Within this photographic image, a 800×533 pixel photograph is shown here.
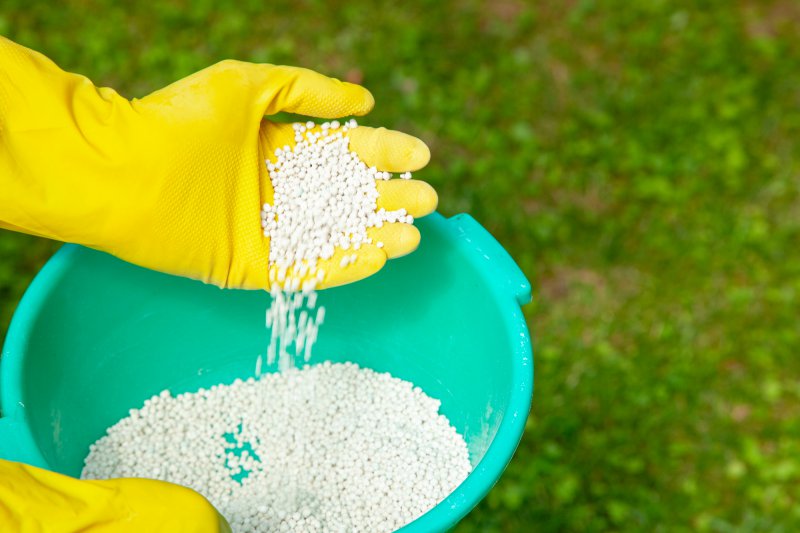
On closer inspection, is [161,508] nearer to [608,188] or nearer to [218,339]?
[218,339]

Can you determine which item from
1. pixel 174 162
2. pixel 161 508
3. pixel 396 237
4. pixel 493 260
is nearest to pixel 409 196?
pixel 396 237

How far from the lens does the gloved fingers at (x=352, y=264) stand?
1494 mm

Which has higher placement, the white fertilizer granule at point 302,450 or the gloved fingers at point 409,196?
the gloved fingers at point 409,196

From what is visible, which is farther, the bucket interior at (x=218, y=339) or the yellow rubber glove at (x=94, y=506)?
the bucket interior at (x=218, y=339)

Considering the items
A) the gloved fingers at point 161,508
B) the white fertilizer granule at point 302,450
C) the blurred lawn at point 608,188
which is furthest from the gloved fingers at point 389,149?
the blurred lawn at point 608,188

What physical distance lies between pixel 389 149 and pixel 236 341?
0.51 metres

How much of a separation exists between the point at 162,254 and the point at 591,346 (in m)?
1.10

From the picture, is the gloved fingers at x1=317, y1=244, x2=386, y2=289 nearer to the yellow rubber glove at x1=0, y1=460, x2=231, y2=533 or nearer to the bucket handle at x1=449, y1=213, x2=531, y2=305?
the bucket handle at x1=449, y1=213, x2=531, y2=305

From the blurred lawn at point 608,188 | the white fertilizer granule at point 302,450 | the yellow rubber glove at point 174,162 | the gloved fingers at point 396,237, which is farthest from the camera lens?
the blurred lawn at point 608,188

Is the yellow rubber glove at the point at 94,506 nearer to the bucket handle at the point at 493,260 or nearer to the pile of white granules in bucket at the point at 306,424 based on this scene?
the pile of white granules in bucket at the point at 306,424

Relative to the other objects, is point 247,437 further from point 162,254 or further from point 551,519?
point 551,519

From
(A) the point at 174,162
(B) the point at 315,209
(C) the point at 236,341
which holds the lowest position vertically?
(C) the point at 236,341

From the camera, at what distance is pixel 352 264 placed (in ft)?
4.95

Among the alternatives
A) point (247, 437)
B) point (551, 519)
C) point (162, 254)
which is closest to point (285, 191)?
point (162, 254)
